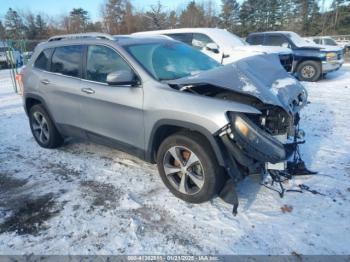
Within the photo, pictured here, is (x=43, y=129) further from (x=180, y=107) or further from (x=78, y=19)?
(x=78, y=19)

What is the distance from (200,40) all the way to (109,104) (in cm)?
611

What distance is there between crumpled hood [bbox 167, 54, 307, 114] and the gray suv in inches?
0.4

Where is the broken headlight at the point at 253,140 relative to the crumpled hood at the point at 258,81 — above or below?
below

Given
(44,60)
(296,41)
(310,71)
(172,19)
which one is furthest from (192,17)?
(44,60)

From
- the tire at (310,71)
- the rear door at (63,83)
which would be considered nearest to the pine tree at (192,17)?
the tire at (310,71)

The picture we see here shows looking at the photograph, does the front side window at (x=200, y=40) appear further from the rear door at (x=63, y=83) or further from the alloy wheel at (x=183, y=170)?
the alloy wheel at (x=183, y=170)

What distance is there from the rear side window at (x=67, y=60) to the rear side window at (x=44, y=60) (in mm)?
153

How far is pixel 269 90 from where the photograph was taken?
10.7 feet

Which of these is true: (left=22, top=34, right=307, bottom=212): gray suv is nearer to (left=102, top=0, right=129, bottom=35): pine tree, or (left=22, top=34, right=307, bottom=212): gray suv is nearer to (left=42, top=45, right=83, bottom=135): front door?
(left=42, top=45, right=83, bottom=135): front door

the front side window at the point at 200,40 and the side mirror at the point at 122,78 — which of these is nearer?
the side mirror at the point at 122,78

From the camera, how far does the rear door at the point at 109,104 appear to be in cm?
371

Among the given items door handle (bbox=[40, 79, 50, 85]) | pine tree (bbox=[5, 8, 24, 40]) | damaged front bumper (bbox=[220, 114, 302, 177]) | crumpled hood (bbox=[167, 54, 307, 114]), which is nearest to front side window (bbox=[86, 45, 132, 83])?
crumpled hood (bbox=[167, 54, 307, 114])

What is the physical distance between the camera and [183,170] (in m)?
3.46

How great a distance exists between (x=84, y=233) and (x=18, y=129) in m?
4.66
